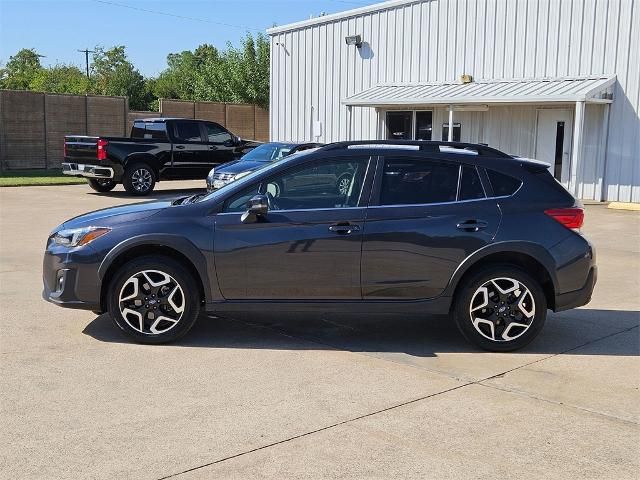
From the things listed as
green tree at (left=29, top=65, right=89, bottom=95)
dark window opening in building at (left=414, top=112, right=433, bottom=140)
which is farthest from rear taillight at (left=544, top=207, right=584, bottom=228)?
green tree at (left=29, top=65, right=89, bottom=95)

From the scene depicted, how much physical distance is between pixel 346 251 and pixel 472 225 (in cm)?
105

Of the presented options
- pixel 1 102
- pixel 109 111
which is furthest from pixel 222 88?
pixel 1 102

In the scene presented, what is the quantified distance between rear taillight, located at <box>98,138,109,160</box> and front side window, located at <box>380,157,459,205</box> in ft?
44.0

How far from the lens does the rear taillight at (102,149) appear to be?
1797 centimetres

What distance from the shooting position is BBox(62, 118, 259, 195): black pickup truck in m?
18.2

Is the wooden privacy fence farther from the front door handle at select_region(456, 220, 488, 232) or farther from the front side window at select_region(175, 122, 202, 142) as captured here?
the front door handle at select_region(456, 220, 488, 232)

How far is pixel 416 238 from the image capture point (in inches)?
231

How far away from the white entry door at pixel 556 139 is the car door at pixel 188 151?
915 centimetres

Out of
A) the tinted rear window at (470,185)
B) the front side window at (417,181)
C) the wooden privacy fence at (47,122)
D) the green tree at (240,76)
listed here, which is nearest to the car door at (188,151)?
the wooden privacy fence at (47,122)

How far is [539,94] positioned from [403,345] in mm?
13680

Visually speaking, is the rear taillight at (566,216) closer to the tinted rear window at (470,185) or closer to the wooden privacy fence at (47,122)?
the tinted rear window at (470,185)

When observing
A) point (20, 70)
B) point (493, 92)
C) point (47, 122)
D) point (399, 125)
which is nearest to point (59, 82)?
point (20, 70)

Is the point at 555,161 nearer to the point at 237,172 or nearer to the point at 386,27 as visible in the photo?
the point at 386,27

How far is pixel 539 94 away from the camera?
18.1 metres
